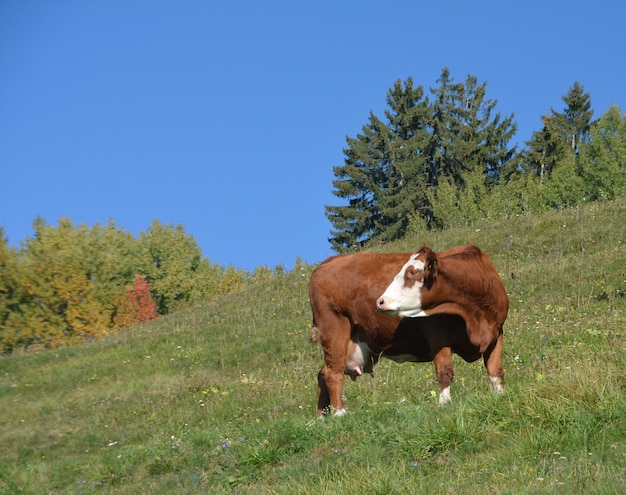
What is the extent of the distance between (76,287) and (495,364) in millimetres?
50046

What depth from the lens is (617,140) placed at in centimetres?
6094

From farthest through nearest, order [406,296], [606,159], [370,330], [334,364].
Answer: [606,159] → [334,364] → [370,330] → [406,296]

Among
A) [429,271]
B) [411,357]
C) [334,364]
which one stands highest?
[429,271]

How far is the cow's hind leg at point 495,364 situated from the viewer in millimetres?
9672

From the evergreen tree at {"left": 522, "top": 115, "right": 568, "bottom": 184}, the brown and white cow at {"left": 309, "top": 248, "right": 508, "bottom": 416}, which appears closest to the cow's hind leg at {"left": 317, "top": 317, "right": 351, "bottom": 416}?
the brown and white cow at {"left": 309, "top": 248, "right": 508, "bottom": 416}

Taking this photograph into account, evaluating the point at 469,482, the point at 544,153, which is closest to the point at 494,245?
the point at 469,482

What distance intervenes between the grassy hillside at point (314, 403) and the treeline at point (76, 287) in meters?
25.5

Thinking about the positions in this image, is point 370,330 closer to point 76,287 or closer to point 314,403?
point 314,403

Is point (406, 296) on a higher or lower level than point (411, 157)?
lower

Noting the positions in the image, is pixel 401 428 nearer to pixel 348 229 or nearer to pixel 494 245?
pixel 494 245

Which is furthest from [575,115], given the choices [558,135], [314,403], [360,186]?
[314,403]

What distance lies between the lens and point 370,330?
10.9m

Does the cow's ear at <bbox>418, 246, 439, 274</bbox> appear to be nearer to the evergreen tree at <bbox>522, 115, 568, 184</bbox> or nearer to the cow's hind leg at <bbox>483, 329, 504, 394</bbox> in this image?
the cow's hind leg at <bbox>483, 329, 504, 394</bbox>

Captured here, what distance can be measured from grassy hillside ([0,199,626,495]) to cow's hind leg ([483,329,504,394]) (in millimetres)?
284
